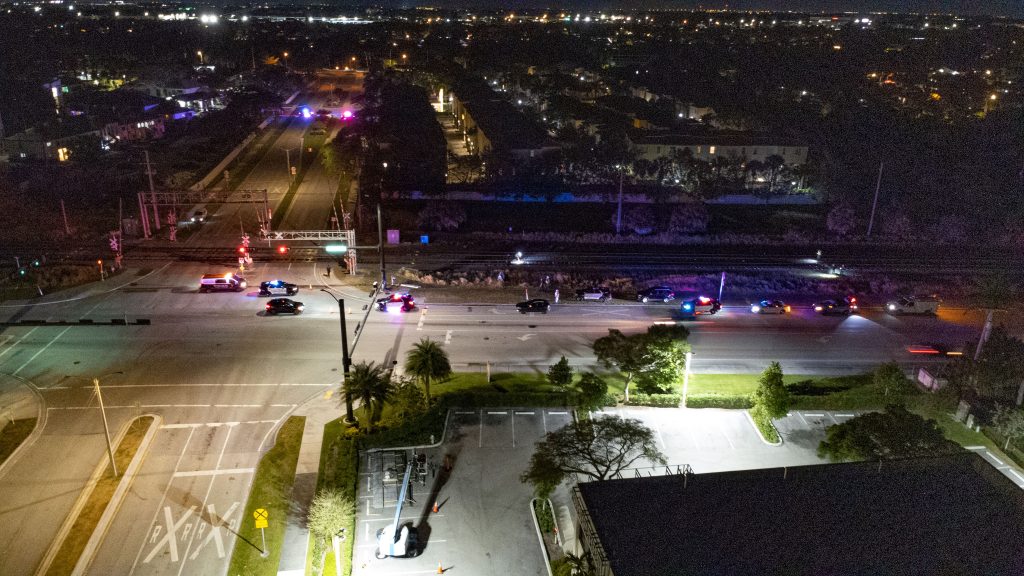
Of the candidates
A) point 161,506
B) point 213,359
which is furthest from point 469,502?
point 213,359

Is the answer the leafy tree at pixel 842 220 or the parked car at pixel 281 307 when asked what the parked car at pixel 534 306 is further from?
the leafy tree at pixel 842 220

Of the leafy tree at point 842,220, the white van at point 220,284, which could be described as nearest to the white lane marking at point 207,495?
the white van at point 220,284

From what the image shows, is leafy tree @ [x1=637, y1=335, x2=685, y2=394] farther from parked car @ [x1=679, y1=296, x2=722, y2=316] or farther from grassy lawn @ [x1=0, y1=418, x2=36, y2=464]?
grassy lawn @ [x1=0, y1=418, x2=36, y2=464]

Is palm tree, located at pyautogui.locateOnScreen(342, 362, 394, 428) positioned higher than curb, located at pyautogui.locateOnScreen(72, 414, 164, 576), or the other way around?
palm tree, located at pyautogui.locateOnScreen(342, 362, 394, 428)

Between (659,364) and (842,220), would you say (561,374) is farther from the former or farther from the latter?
(842,220)

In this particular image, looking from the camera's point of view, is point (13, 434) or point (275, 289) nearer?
point (13, 434)

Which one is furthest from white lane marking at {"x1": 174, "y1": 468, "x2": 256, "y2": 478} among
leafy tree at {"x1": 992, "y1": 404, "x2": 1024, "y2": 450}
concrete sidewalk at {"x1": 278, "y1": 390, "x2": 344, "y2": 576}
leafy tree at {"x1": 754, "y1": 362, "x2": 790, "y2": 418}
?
leafy tree at {"x1": 992, "y1": 404, "x2": 1024, "y2": 450}
